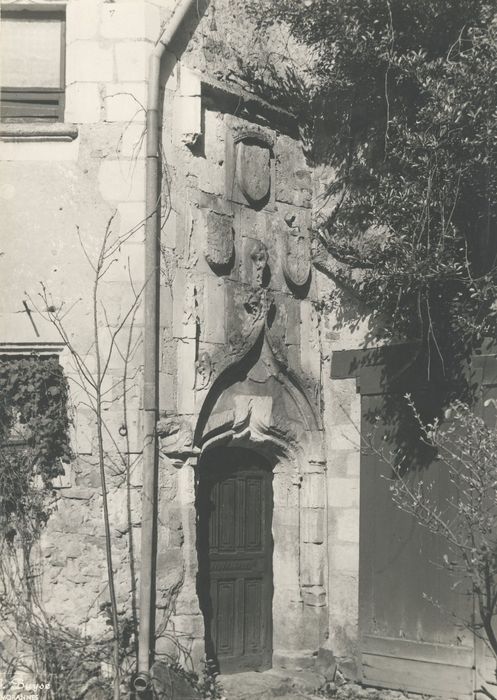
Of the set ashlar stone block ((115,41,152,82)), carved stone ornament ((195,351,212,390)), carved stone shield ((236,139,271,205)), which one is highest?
ashlar stone block ((115,41,152,82))

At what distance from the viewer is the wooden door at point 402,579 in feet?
25.5

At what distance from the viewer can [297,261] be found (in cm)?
882

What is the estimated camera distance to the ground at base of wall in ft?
25.8

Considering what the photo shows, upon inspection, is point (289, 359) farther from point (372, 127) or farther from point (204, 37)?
point (204, 37)

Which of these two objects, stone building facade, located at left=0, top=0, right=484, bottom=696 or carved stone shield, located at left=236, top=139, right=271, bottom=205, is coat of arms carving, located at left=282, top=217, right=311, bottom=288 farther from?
carved stone shield, located at left=236, top=139, right=271, bottom=205

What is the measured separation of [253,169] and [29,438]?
2959mm

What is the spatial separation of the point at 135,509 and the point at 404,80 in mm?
4025

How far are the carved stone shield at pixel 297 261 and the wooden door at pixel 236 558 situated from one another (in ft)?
5.17

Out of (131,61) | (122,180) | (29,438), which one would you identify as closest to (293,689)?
(29,438)

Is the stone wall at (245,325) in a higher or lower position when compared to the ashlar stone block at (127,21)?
lower

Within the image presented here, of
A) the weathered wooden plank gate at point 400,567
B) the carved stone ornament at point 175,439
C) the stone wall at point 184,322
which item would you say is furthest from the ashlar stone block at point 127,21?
the weathered wooden plank gate at point 400,567

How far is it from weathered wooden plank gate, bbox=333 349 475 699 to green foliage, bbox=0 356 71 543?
2576mm

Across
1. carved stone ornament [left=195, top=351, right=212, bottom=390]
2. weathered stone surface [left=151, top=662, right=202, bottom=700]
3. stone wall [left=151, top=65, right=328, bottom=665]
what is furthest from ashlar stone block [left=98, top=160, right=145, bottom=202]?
weathered stone surface [left=151, top=662, right=202, bottom=700]

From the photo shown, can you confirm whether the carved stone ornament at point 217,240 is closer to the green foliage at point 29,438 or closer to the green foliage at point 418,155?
the green foliage at point 418,155
